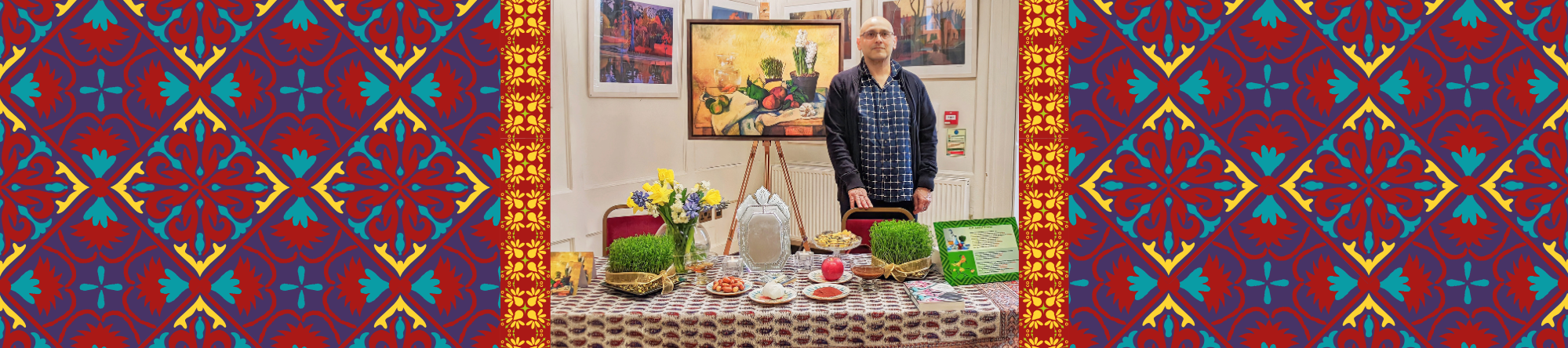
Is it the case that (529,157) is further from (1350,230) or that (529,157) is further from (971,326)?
(1350,230)

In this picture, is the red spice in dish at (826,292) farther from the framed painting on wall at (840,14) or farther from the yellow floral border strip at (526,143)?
the framed painting on wall at (840,14)

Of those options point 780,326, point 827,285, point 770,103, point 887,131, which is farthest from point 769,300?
point 770,103

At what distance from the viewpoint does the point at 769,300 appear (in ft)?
5.62

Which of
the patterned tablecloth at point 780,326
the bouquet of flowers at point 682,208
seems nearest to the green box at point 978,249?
the patterned tablecloth at point 780,326

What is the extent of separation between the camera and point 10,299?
114cm

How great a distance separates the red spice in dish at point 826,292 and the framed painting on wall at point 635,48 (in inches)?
84.1

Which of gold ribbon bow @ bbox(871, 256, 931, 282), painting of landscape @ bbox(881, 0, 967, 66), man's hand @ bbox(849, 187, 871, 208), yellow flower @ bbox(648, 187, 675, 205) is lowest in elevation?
gold ribbon bow @ bbox(871, 256, 931, 282)

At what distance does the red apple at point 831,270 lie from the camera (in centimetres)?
193

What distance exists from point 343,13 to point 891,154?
7.24ft

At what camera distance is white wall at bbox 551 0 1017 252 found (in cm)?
346

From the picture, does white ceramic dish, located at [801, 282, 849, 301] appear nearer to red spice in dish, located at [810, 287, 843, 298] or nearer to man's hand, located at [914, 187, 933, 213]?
red spice in dish, located at [810, 287, 843, 298]

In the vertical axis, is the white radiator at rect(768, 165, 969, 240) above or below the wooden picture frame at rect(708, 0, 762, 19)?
below

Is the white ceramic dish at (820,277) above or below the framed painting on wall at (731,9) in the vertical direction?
below

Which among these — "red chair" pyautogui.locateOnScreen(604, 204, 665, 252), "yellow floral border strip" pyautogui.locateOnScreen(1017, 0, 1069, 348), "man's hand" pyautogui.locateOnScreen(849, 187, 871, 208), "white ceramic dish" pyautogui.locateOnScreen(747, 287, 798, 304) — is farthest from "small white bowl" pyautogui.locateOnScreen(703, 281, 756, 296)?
"man's hand" pyautogui.locateOnScreen(849, 187, 871, 208)
